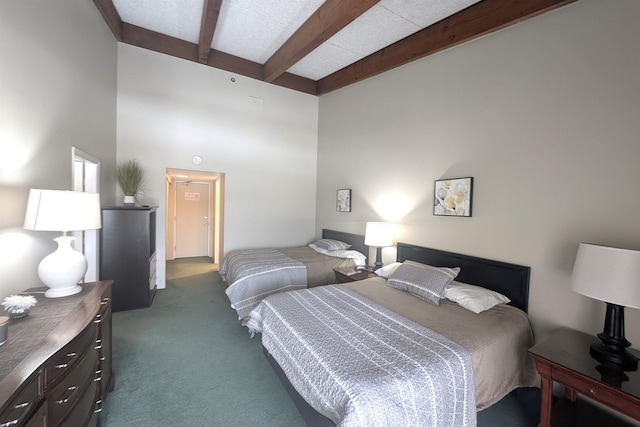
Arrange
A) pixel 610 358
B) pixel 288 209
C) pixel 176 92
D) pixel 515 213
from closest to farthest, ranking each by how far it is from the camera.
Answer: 1. pixel 610 358
2. pixel 515 213
3. pixel 176 92
4. pixel 288 209

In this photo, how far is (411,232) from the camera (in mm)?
3359

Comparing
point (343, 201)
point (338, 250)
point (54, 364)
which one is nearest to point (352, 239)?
point (338, 250)

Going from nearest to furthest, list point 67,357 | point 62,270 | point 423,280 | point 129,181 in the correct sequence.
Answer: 1. point 67,357
2. point 62,270
3. point 423,280
4. point 129,181

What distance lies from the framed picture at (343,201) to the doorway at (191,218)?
3385 mm

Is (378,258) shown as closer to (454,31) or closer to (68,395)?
(454,31)

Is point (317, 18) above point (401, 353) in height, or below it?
above

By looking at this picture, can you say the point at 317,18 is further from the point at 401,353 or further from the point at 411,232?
the point at 401,353

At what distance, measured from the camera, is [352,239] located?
4430mm

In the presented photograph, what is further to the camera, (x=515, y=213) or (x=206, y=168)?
(x=206, y=168)

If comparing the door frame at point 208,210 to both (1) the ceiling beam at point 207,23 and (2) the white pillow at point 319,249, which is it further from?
(1) the ceiling beam at point 207,23

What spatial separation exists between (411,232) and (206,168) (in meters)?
3.56

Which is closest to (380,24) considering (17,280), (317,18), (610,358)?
(317,18)

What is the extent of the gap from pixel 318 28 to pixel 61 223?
123 inches

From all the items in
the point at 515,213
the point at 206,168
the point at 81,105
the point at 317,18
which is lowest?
the point at 515,213
